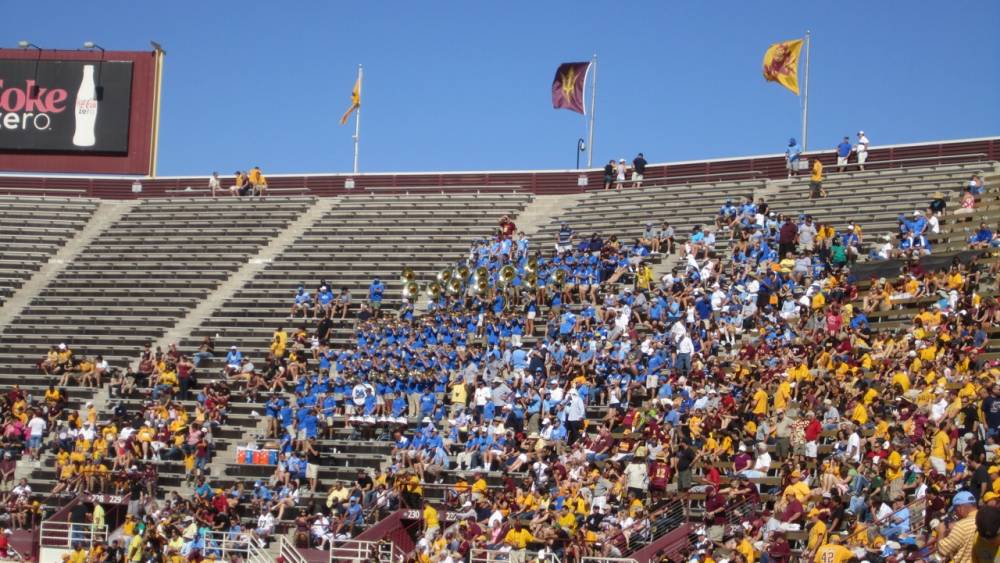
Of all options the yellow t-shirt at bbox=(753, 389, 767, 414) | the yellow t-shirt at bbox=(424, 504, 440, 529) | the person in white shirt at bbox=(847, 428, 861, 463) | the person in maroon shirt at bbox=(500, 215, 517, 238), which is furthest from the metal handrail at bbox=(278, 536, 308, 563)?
the person in maroon shirt at bbox=(500, 215, 517, 238)

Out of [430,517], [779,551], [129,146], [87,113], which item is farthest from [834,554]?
[87,113]

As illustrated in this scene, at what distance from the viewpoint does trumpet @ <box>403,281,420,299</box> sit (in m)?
35.7

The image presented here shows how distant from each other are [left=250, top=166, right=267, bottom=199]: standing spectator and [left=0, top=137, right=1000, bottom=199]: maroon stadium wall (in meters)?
0.72

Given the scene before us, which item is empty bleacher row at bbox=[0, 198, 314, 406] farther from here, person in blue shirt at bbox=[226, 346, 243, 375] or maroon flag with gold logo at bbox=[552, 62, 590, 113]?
maroon flag with gold logo at bbox=[552, 62, 590, 113]

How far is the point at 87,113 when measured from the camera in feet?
165

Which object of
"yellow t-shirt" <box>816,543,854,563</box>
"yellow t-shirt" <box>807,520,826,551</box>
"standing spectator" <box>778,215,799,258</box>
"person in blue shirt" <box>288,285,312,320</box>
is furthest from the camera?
"person in blue shirt" <box>288,285,312,320</box>

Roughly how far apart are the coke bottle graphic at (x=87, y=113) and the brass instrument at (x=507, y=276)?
20820 millimetres

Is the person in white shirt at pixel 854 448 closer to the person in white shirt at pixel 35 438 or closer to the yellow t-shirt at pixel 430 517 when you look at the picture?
the yellow t-shirt at pixel 430 517

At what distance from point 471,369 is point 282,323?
24.1ft

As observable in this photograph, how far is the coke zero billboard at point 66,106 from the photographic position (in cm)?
5019

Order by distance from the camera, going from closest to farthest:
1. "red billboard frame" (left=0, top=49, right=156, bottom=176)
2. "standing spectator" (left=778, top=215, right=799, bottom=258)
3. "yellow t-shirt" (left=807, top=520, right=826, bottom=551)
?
"yellow t-shirt" (left=807, top=520, right=826, bottom=551)
"standing spectator" (left=778, top=215, right=799, bottom=258)
"red billboard frame" (left=0, top=49, right=156, bottom=176)

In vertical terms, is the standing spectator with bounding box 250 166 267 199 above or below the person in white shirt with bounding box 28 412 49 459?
above

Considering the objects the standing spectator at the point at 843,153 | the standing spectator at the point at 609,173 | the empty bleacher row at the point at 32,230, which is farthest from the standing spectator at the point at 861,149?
the empty bleacher row at the point at 32,230

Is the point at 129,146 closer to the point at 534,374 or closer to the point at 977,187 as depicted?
the point at 534,374
